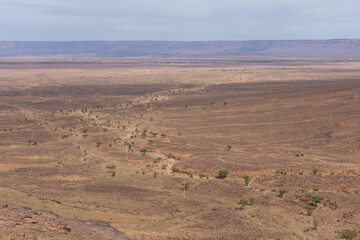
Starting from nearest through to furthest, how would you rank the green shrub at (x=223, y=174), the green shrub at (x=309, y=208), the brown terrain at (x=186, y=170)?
the brown terrain at (x=186, y=170), the green shrub at (x=309, y=208), the green shrub at (x=223, y=174)

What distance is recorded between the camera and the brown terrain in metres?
15.2

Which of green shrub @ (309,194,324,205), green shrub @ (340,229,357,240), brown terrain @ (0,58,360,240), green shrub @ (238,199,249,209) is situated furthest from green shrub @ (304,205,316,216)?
green shrub @ (238,199,249,209)

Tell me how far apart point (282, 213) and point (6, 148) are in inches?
877

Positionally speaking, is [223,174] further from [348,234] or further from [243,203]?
[348,234]

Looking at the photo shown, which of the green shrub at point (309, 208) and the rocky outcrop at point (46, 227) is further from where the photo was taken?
the green shrub at point (309, 208)

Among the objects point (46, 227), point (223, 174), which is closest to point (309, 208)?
point (223, 174)

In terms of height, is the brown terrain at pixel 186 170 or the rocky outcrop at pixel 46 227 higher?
the rocky outcrop at pixel 46 227

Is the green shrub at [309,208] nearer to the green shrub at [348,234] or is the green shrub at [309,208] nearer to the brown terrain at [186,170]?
the brown terrain at [186,170]

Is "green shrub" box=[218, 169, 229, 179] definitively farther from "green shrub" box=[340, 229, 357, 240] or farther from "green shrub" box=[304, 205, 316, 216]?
"green shrub" box=[340, 229, 357, 240]

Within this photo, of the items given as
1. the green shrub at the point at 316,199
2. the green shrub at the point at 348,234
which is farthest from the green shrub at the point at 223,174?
the green shrub at the point at 348,234

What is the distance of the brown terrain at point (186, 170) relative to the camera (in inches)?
600

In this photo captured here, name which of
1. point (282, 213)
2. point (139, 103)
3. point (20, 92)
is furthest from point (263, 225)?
point (20, 92)

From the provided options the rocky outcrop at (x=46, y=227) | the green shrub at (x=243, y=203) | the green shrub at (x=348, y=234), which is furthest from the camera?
the green shrub at (x=243, y=203)

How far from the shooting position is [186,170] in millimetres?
23938
